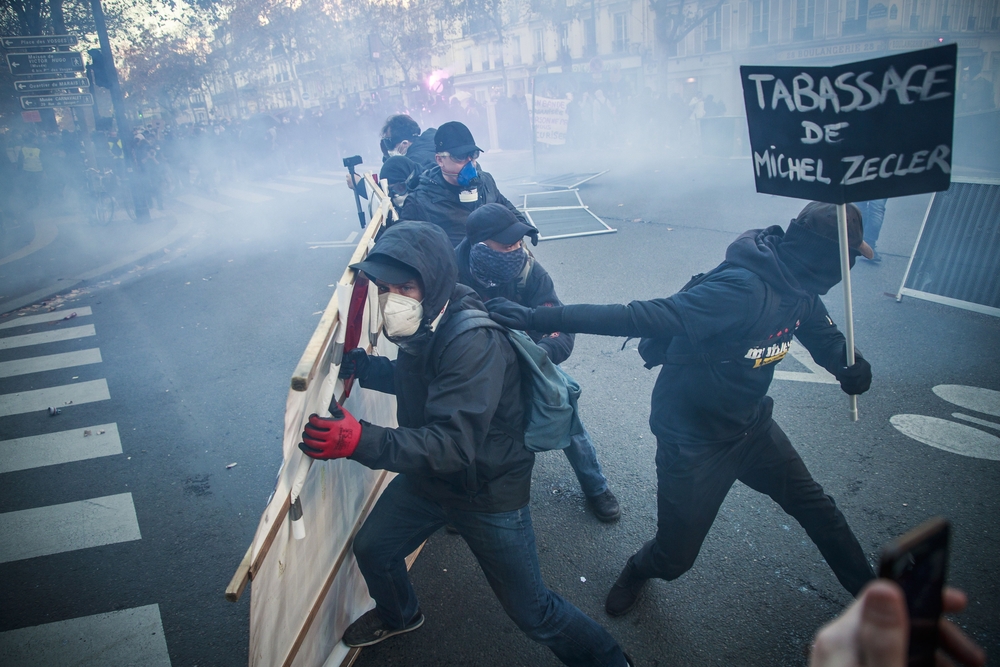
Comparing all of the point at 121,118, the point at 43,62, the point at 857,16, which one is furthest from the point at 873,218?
the point at 857,16

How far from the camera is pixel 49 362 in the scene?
6.52 m

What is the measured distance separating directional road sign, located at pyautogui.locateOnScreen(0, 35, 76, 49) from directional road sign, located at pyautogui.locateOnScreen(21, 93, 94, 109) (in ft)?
3.26

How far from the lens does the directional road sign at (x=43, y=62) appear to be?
40.2 ft

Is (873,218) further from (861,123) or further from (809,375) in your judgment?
(861,123)

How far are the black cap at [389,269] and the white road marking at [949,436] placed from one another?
382 cm

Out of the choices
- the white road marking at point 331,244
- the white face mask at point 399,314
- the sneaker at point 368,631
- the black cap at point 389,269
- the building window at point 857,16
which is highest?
the building window at point 857,16

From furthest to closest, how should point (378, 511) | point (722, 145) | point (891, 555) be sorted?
point (722, 145), point (378, 511), point (891, 555)

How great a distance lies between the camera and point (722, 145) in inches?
826

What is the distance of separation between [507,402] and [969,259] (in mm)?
6153

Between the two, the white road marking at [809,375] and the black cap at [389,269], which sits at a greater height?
the black cap at [389,269]

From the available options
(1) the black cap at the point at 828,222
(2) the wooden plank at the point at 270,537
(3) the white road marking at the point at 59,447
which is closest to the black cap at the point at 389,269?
(2) the wooden plank at the point at 270,537

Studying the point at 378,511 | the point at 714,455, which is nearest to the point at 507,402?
the point at 378,511

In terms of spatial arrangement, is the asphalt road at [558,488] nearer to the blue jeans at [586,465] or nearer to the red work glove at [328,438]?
the blue jeans at [586,465]

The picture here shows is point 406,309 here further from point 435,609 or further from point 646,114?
point 646,114
